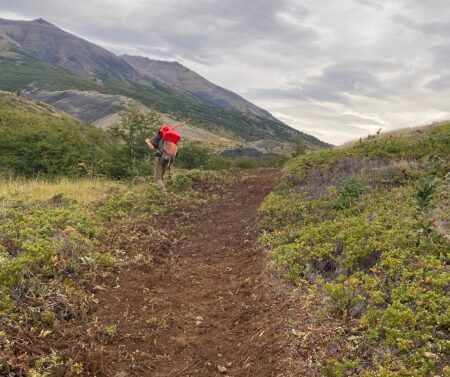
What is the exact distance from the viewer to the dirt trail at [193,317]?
486cm

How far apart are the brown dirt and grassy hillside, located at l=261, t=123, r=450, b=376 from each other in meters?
0.56

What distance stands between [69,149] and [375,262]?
48.0ft

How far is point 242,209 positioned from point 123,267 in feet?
21.6

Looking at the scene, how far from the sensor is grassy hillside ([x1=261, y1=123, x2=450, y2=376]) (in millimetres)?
4352

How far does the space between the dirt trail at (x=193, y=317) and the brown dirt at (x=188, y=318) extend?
0.01m

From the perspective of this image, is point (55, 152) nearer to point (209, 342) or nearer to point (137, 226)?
point (137, 226)

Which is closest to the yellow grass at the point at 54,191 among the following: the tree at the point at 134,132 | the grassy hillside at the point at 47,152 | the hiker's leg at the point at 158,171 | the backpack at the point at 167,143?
the hiker's leg at the point at 158,171

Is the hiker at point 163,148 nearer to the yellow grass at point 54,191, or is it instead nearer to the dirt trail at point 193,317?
the yellow grass at point 54,191

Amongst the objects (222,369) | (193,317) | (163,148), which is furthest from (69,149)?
(222,369)

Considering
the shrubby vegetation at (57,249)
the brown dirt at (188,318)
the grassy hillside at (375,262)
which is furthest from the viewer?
the shrubby vegetation at (57,249)

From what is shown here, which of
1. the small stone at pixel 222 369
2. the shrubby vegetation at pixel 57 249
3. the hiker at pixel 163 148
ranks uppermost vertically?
the hiker at pixel 163 148

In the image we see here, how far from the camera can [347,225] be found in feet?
26.1

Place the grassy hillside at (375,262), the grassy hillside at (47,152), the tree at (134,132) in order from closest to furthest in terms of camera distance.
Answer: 1. the grassy hillside at (375,262)
2. the grassy hillside at (47,152)
3. the tree at (134,132)

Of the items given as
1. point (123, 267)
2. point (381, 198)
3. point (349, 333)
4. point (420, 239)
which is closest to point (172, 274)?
point (123, 267)
